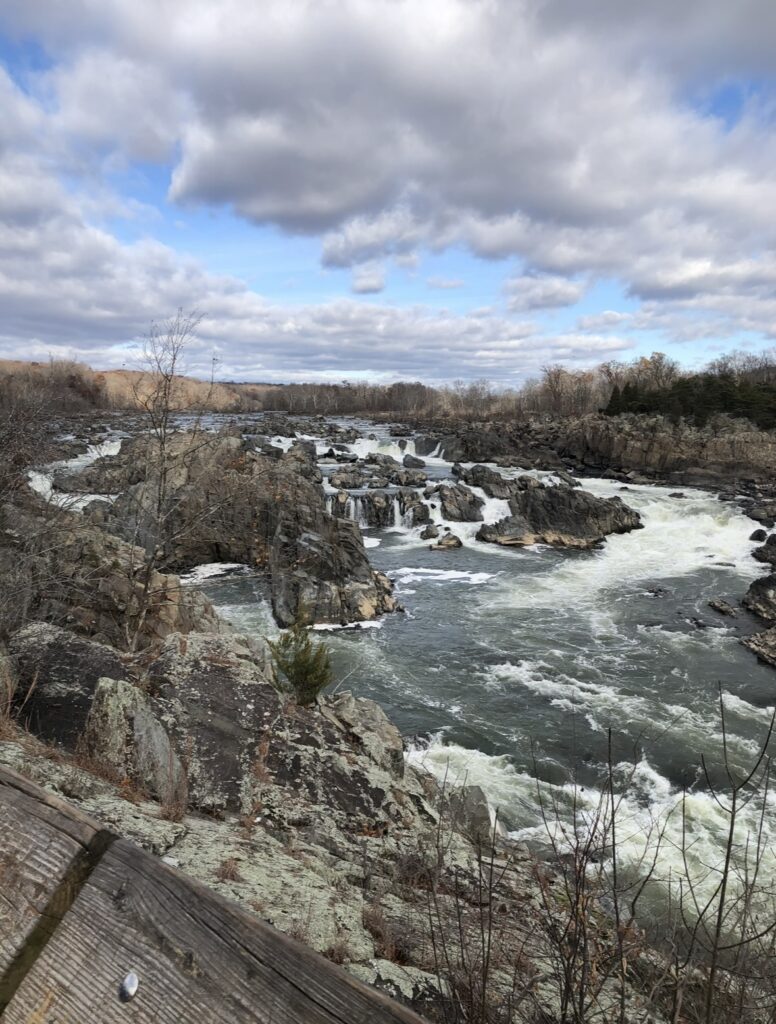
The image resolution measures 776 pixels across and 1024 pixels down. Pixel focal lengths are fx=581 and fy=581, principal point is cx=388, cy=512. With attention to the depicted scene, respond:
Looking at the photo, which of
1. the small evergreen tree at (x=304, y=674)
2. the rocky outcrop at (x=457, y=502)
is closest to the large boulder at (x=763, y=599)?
the rocky outcrop at (x=457, y=502)

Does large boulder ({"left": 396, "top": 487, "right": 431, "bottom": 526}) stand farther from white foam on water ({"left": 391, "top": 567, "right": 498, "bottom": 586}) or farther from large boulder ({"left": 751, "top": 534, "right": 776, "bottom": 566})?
large boulder ({"left": 751, "top": 534, "right": 776, "bottom": 566})

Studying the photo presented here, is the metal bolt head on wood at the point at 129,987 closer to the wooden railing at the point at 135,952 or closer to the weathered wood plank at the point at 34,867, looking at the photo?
the wooden railing at the point at 135,952

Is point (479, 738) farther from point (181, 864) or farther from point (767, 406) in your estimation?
point (767, 406)

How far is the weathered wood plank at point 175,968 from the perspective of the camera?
104 cm

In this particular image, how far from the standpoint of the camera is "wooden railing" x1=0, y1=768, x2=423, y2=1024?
105 centimetres

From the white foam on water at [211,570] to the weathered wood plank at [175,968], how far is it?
839 inches

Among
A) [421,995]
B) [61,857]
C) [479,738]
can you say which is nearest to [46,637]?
[421,995]

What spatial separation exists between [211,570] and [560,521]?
17739 mm

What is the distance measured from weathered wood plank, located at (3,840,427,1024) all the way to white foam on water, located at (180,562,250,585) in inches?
839

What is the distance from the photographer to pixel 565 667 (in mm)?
16016

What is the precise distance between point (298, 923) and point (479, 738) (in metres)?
9.74

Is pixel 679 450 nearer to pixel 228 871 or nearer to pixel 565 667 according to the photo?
pixel 565 667

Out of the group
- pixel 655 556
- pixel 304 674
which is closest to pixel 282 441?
pixel 655 556

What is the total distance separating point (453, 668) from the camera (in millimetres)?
16016
